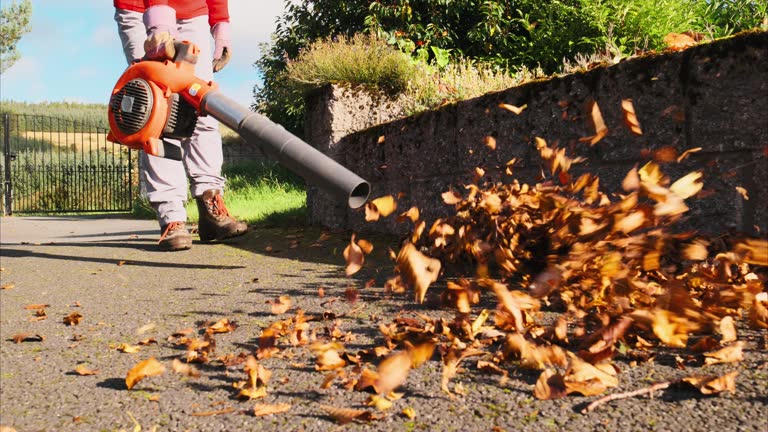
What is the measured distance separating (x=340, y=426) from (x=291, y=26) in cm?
1040

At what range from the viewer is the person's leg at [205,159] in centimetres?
419

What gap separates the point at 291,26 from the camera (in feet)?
36.0

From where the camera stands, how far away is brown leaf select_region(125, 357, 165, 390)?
5.32ft

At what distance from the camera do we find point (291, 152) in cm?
256

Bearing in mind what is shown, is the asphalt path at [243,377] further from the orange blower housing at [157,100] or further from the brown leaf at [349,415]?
the orange blower housing at [157,100]

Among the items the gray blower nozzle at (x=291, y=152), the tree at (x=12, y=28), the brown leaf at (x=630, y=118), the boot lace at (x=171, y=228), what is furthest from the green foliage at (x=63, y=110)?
the brown leaf at (x=630, y=118)

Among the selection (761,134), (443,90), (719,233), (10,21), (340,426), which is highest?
(10,21)

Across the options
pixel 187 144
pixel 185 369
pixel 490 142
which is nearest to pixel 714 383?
pixel 185 369

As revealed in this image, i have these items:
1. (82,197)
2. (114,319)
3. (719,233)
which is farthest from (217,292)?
(82,197)

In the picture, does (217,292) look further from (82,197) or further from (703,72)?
(82,197)

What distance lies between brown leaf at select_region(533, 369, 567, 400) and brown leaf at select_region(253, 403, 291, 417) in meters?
0.55

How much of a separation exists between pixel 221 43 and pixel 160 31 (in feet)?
1.88

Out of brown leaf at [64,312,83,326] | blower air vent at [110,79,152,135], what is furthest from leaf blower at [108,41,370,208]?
brown leaf at [64,312,83,326]

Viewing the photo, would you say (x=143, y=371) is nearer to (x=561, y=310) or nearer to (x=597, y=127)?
(x=561, y=310)
